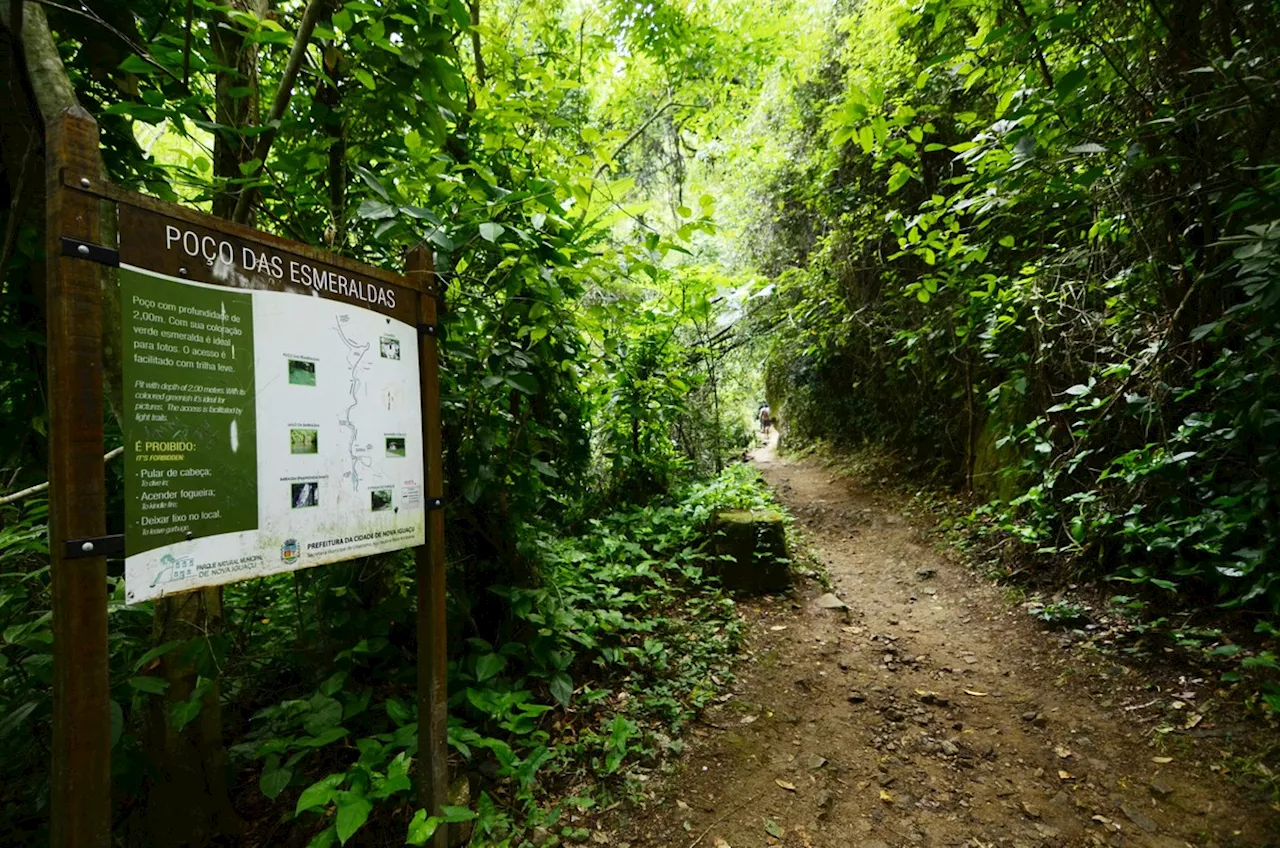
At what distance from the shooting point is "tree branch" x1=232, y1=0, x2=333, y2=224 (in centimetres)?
210

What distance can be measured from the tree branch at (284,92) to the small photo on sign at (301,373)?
0.86 meters

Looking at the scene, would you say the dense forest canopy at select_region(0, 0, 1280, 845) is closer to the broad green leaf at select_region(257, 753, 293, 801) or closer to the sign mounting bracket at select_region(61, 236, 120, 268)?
the broad green leaf at select_region(257, 753, 293, 801)

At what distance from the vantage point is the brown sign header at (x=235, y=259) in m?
1.40

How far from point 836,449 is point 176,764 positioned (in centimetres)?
1024

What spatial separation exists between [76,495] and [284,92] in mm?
1778

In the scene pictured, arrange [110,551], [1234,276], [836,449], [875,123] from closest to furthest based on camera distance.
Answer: [110,551]
[875,123]
[1234,276]
[836,449]

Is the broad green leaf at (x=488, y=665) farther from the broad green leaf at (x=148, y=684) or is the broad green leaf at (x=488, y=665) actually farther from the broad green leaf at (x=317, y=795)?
the broad green leaf at (x=148, y=684)

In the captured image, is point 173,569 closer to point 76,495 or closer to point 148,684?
point 76,495

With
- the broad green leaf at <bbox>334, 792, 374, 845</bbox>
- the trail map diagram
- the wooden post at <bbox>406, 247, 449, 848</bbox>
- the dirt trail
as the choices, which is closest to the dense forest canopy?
the broad green leaf at <bbox>334, 792, 374, 845</bbox>

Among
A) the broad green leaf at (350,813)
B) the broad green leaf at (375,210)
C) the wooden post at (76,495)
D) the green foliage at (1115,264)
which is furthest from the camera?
the green foliage at (1115,264)

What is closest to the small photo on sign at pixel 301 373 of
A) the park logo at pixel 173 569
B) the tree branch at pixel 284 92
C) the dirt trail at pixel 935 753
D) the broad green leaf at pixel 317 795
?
the park logo at pixel 173 569

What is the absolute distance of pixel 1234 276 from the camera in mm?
3436

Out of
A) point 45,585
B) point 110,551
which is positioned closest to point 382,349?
point 110,551

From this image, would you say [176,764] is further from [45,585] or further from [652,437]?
[652,437]
